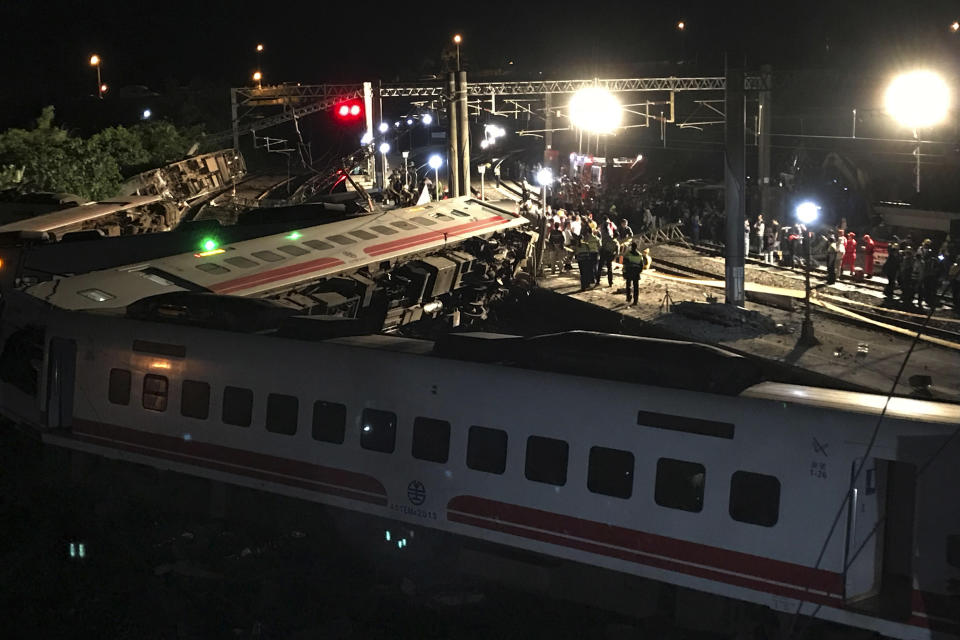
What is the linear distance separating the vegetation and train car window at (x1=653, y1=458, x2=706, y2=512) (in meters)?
32.8

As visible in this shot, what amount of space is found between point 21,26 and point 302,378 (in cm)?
8672

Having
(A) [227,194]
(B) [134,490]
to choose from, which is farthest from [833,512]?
(A) [227,194]

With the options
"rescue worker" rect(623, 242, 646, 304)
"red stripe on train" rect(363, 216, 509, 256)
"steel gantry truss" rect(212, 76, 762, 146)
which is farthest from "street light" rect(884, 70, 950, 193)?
"red stripe on train" rect(363, 216, 509, 256)

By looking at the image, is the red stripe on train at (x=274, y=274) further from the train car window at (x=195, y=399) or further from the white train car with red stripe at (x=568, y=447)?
the train car window at (x=195, y=399)

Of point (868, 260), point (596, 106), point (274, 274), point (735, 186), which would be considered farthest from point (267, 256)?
point (868, 260)

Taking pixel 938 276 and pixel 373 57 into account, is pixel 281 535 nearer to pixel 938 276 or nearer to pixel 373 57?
pixel 938 276

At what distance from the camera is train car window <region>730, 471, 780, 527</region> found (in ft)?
28.0

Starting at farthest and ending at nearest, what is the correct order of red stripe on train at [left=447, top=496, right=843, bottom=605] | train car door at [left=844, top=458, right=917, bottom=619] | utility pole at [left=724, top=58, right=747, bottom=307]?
utility pole at [left=724, top=58, right=747, bottom=307], red stripe on train at [left=447, top=496, right=843, bottom=605], train car door at [left=844, top=458, right=917, bottom=619]

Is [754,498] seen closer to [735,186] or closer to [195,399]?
[195,399]

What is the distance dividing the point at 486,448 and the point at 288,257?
36.6 feet

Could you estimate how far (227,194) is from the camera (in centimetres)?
4122

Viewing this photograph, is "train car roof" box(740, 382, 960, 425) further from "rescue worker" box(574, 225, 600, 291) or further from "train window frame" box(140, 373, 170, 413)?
"rescue worker" box(574, 225, 600, 291)

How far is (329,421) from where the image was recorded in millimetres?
10992

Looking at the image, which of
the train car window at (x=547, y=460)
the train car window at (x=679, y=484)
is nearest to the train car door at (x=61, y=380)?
the train car window at (x=547, y=460)
